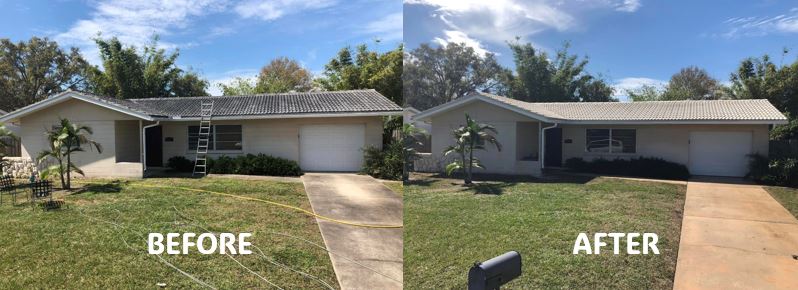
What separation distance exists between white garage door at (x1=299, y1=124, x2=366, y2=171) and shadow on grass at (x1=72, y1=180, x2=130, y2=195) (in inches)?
213

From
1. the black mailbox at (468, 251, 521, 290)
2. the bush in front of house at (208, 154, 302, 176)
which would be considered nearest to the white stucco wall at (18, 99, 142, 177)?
the bush in front of house at (208, 154, 302, 176)

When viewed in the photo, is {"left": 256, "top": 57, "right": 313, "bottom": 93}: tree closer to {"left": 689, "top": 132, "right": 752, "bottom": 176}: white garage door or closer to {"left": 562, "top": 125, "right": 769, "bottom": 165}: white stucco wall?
{"left": 562, "top": 125, "right": 769, "bottom": 165}: white stucco wall

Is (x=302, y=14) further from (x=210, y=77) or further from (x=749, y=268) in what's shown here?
(x=210, y=77)

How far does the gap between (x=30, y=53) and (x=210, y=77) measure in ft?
34.3

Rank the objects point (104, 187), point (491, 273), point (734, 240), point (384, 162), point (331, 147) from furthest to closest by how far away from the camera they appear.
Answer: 1. point (331, 147)
2. point (384, 162)
3. point (104, 187)
4. point (734, 240)
5. point (491, 273)

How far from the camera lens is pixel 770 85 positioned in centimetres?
457

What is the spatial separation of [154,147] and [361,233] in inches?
504

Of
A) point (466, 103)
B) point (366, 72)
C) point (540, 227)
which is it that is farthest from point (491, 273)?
point (366, 72)

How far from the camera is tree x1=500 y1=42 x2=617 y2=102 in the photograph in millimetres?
4156

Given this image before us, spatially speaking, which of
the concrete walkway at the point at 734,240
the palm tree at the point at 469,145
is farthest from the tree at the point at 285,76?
the concrete walkway at the point at 734,240

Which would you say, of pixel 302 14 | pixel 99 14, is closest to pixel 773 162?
pixel 302 14

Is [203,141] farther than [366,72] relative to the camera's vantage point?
No

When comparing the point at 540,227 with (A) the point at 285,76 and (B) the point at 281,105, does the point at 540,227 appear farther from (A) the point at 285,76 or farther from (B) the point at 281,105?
(A) the point at 285,76

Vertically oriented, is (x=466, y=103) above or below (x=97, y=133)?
above
